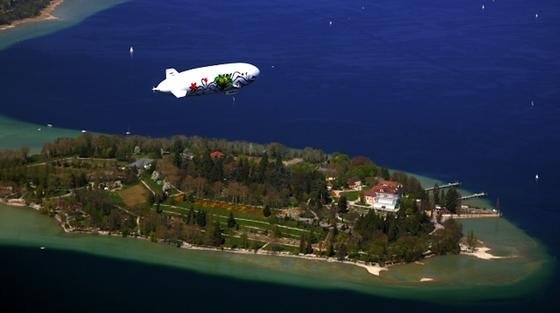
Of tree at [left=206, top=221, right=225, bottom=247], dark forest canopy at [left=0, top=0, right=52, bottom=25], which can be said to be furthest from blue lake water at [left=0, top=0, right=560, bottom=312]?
tree at [left=206, top=221, right=225, bottom=247]

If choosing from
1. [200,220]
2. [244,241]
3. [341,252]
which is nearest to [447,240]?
[341,252]

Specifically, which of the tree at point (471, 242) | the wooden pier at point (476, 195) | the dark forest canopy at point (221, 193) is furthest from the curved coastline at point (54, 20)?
the tree at point (471, 242)

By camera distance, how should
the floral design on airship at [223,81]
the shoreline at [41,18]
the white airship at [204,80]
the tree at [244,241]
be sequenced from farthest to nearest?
the shoreline at [41,18]
the tree at [244,241]
the floral design on airship at [223,81]
the white airship at [204,80]

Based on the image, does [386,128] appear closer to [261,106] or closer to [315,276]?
[261,106]

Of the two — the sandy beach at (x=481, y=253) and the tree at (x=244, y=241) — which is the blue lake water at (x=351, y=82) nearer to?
the sandy beach at (x=481, y=253)

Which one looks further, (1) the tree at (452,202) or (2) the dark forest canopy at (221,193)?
(1) the tree at (452,202)

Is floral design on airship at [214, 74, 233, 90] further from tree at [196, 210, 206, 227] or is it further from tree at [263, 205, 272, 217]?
tree at [263, 205, 272, 217]
